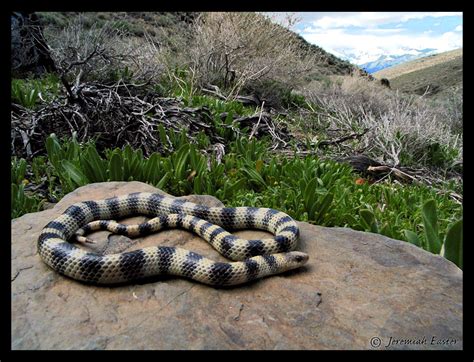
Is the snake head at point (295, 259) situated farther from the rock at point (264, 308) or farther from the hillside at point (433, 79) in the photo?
the hillside at point (433, 79)

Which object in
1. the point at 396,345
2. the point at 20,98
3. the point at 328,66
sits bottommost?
the point at 396,345

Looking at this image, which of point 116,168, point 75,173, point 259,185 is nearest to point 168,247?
point 116,168

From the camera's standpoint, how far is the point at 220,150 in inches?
262

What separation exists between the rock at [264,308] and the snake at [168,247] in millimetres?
78

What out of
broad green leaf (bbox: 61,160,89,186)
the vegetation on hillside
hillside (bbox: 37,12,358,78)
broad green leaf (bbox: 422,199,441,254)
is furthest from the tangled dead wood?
hillside (bbox: 37,12,358,78)

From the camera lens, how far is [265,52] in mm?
13227

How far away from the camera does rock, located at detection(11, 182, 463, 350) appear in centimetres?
246

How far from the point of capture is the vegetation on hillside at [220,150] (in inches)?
196

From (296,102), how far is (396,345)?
11.4 metres

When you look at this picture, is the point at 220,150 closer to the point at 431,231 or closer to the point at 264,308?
the point at 431,231

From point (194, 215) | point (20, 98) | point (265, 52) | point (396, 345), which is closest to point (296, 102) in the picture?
point (265, 52)

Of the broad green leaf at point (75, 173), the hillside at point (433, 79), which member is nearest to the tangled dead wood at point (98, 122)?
the broad green leaf at point (75, 173)

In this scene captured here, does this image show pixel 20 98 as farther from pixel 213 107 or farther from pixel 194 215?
pixel 194 215
